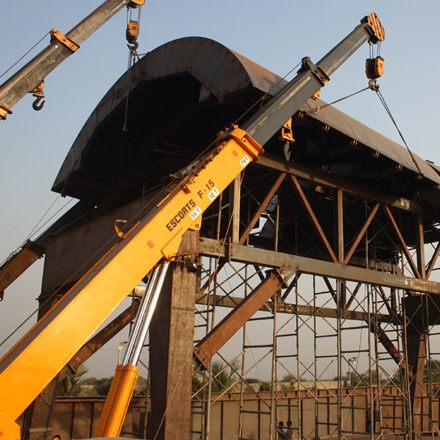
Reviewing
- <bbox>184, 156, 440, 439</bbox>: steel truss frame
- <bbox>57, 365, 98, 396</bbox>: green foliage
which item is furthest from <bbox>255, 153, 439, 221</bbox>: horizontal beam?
<bbox>57, 365, 98, 396</bbox>: green foliage

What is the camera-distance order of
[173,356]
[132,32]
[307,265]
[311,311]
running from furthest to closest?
[311,311]
[132,32]
[307,265]
[173,356]

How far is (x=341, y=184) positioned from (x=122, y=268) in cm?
933

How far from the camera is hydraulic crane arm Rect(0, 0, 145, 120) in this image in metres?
10.2

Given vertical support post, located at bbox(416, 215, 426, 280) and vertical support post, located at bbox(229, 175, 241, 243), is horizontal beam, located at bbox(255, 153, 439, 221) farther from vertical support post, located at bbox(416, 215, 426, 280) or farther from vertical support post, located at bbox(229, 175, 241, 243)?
vertical support post, located at bbox(229, 175, 241, 243)

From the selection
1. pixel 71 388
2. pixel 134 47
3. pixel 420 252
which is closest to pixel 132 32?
pixel 134 47

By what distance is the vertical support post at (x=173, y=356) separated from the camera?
368 inches

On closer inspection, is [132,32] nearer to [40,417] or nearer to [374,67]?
[374,67]

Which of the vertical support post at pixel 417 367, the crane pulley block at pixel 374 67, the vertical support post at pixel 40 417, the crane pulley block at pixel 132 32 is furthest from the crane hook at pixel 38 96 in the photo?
the vertical support post at pixel 417 367

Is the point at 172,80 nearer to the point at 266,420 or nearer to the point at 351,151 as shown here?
the point at 351,151

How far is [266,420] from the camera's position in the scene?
20.5 m

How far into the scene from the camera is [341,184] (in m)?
14.7

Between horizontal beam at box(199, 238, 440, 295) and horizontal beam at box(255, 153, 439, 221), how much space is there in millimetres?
2110

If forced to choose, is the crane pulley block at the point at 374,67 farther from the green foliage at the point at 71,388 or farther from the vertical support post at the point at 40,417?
the green foliage at the point at 71,388

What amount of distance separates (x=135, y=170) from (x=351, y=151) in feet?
19.4
